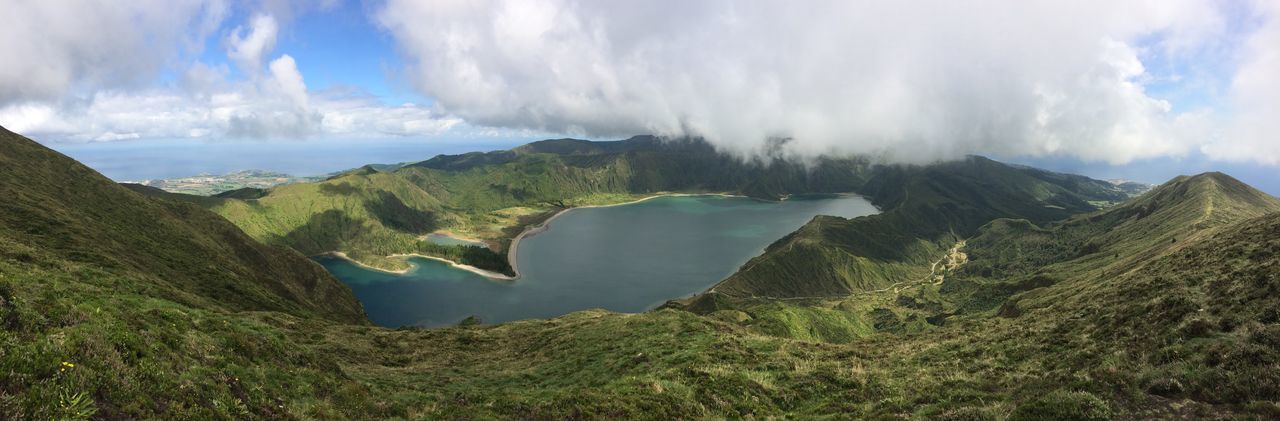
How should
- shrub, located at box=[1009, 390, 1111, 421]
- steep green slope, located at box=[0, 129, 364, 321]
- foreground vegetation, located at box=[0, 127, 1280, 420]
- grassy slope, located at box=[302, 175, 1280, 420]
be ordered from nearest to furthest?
1. foreground vegetation, located at box=[0, 127, 1280, 420]
2. shrub, located at box=[1009, 390, 1111, 421]
3. grassy slope, located at box=[302, 175, 1280, 420]
4. steep green slope, located at box=[0, 129, 364, 321]

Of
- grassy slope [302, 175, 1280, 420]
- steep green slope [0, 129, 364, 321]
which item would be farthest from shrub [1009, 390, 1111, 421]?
steep green slope [0, 129, 364, 321]

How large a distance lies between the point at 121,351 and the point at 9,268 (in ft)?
88.6

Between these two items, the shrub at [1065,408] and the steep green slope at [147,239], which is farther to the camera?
the steep green slope at [147,239]

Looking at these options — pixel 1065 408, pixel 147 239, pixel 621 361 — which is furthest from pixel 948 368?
pixel 147 239

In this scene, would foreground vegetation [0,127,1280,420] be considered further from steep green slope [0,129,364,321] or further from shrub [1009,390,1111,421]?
steep green slope [0,129,364,321]

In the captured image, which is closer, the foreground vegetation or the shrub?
the foreground vegetation

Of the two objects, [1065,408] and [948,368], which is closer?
[1065,408]

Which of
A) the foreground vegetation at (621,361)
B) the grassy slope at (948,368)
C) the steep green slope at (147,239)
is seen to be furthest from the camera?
the steep green slope at (147,239)

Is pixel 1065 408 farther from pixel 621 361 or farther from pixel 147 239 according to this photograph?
pixel 147 239

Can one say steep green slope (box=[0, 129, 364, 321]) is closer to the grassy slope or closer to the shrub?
the grassy slope

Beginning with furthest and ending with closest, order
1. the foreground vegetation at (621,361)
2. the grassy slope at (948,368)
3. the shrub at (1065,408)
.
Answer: the grassy slope at (948,368)
the shrub at (1065,408)
the foreground vegetation at (621,361)

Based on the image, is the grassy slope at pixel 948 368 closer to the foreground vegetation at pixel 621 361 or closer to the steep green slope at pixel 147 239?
the foreground vegetation at pixel 621 361

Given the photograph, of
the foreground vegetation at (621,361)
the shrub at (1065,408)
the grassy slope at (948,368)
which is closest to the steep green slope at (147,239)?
the foreground vegetation at (621,361)

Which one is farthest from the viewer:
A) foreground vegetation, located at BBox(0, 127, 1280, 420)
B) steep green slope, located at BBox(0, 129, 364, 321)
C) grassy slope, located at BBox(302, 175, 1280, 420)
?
steep green slope, located at BBox(0, 129, 364, 321)
